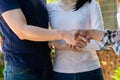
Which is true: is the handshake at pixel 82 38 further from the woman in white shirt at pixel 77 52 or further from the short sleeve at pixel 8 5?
the short sleeve at pixel 8 5

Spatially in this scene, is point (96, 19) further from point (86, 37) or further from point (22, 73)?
point (22, 73)

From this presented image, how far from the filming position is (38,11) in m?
3.23

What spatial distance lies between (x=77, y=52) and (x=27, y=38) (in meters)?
0.42

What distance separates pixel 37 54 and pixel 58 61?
0.68 ft

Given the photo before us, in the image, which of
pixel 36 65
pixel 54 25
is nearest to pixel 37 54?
pixel 36 65

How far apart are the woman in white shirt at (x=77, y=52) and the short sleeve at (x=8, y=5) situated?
1.31ft

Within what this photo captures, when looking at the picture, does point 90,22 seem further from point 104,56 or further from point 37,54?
point 104,56

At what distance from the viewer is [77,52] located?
3264mm

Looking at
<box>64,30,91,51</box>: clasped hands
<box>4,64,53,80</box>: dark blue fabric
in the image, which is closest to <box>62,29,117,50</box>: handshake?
<box>64,30,91,51</box>: clasped hands

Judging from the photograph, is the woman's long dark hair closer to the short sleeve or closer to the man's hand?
the man's hand

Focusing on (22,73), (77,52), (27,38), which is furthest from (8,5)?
(77,52)

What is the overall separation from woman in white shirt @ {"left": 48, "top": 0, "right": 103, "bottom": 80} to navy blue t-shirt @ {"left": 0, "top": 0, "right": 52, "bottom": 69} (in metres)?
0.11

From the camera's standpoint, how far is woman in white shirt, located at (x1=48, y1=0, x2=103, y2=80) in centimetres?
325

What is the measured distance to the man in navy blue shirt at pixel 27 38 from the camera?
3.02 m
